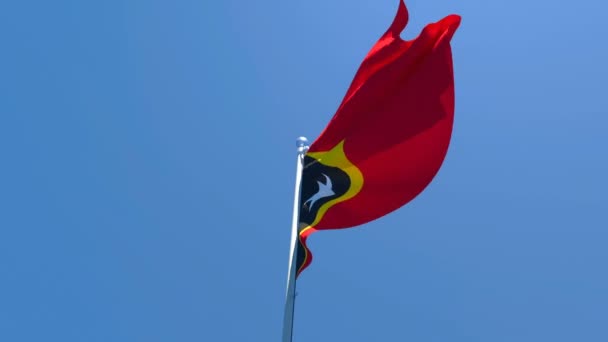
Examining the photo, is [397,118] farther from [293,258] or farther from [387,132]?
[293,258]

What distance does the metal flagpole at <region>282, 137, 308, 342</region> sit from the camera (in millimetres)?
6452

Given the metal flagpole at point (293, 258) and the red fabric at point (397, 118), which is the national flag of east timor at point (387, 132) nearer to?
the red fabric at point (397, 118)

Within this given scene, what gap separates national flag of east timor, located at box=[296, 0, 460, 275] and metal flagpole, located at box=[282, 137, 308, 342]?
332 millimetres

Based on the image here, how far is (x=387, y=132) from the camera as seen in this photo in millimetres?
8219

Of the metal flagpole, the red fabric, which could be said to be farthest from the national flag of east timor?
the metal flagpole

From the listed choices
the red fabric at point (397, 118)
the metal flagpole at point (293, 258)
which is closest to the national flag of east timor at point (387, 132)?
the red fabric at point (397, 118)

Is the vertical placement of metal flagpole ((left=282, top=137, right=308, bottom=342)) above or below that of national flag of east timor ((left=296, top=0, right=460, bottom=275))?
below

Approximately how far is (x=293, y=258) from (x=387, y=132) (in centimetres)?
223

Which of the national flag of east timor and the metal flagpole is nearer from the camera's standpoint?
the metal flagpole

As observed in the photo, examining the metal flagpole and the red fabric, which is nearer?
the metal flagpole

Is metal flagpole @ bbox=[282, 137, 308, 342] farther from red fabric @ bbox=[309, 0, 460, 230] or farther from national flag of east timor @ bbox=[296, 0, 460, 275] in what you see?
red fabric @ bbox=[309, 0, 460, 230]

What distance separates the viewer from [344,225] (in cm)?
811

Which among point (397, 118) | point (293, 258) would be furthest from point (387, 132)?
point (293, 258)

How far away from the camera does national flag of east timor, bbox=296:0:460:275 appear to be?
795 cm
